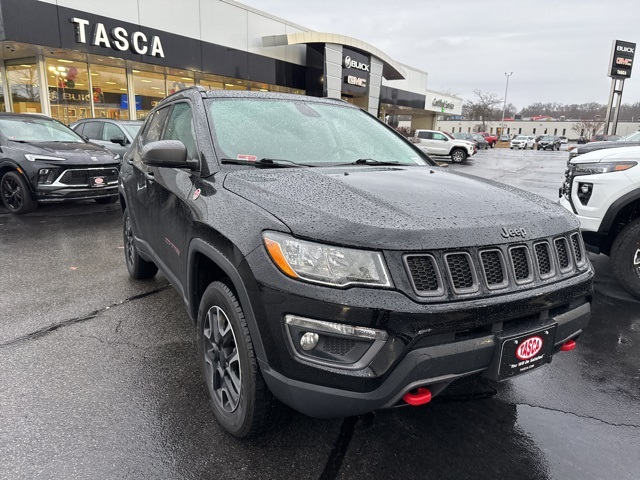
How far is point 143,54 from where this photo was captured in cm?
1544

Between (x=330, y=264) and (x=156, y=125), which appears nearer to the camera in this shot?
(x=330, y=264)

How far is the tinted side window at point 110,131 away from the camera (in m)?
10.1

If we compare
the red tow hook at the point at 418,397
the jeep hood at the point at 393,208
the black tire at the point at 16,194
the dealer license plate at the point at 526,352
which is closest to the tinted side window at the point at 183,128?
the jeep hood at the point at 393,208

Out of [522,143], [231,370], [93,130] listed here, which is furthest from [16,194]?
[522,143]

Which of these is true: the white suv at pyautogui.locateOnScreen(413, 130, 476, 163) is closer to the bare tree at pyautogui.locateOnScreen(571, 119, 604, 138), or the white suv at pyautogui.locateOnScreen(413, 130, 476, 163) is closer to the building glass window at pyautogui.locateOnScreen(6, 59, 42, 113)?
the building glass window at pyautogui.locateOnScreen(6, 59, 42, 113)

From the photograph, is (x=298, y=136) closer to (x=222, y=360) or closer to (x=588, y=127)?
(x=222, y=360)

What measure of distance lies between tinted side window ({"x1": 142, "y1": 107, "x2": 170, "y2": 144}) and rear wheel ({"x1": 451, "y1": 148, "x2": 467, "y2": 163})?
931 inches

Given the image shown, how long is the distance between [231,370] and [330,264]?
35.7 inches

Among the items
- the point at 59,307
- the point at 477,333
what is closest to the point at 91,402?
the point at 59,307

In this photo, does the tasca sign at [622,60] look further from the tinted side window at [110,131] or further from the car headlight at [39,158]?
the car headlight at [39,158]

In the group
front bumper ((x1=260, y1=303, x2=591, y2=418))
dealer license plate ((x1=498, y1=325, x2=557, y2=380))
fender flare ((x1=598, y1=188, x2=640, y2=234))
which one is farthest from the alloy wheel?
fender flare ((x1=598, y1=188, x2=640, y2=234))

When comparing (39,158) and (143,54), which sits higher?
(143,54)

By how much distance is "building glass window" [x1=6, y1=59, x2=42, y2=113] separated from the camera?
1515cm

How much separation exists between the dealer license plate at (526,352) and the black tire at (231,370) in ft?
3.41
